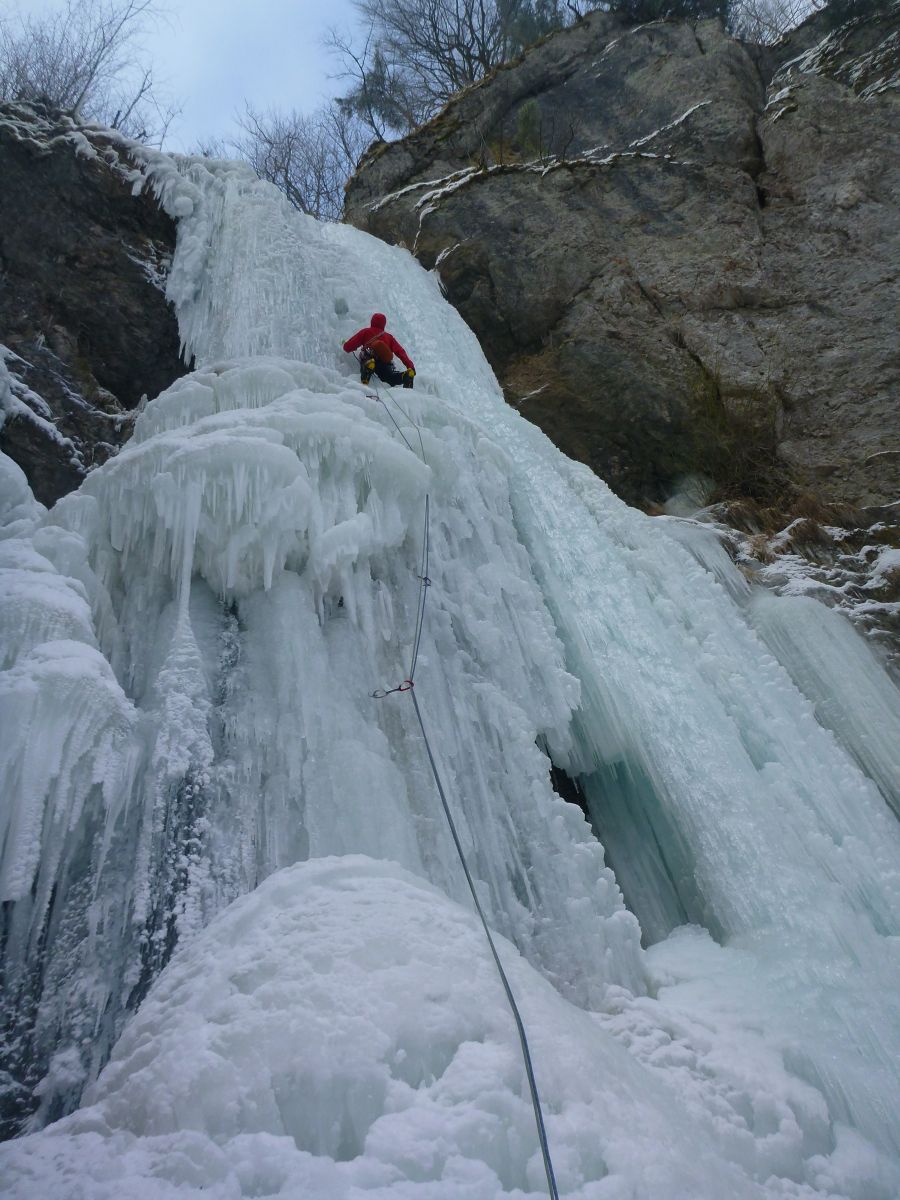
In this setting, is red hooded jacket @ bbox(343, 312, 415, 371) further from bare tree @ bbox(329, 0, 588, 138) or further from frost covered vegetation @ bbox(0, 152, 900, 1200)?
bare tree @ bbox(329, 0, 588, 138)

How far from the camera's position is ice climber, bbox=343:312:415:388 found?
18.3 ft

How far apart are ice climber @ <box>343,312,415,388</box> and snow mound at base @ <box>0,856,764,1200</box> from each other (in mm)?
4329

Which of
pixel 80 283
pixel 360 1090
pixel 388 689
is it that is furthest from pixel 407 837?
pixel 80 283

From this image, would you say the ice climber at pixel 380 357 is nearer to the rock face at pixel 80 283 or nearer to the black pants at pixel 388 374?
the black pants at pixel 388 374

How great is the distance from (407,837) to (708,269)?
7.52m

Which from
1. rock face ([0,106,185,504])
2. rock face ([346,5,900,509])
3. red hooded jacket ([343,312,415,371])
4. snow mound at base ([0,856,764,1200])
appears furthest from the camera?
rock face ([346,5,900,509])

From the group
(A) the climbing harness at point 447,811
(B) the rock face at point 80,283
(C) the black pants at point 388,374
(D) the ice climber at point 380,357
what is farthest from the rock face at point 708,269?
(A) the climbing harness at point 447,811

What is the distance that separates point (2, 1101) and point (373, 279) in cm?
707

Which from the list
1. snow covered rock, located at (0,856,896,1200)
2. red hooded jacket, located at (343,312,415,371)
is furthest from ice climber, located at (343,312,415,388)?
snow covered rock, located at (0,856,896,1200)

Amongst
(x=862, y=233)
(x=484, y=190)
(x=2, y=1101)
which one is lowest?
(x=2, y=1101)

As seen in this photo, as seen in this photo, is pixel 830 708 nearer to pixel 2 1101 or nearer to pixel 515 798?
pixel 515 798

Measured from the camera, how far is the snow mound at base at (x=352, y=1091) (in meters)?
1.47

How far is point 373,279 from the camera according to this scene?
7523 mm

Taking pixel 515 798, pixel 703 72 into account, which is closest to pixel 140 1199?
pixel 515 798
